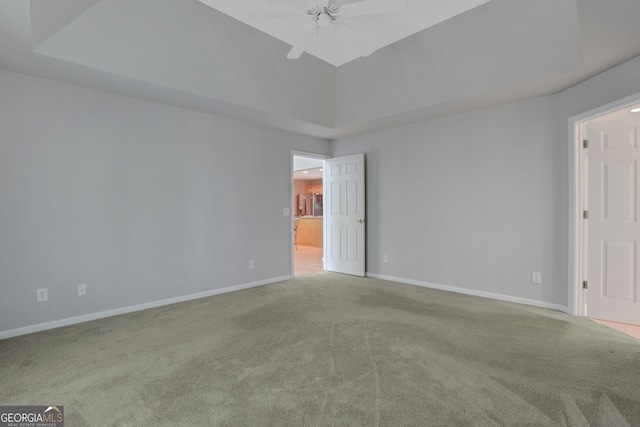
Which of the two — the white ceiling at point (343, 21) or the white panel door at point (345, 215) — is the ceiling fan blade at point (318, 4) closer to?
the white ceiling at point (343, 21)

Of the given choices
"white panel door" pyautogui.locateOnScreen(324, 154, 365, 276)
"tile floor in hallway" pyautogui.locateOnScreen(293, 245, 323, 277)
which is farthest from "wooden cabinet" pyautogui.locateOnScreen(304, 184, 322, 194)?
"white panel door" pyautogui.locateOnScreen(324, 154, 365, 276)

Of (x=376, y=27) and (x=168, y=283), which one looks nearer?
(x=376, y=27)

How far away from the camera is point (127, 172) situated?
3463 mm

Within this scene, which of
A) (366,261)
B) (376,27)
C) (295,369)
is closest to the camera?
(295,369)

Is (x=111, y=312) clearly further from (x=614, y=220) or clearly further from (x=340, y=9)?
(x=614, y=220)

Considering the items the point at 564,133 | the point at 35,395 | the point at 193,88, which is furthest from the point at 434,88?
the point at 35,395

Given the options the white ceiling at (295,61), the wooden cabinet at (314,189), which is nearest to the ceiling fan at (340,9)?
the white ceiling at (295,61)

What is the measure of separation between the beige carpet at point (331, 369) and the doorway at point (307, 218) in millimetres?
2610

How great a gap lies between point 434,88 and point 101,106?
3817 millimetres

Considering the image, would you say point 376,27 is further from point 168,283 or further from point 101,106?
point 168,283

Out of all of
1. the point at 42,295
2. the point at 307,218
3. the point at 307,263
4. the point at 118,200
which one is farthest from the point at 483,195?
the point at 307,218

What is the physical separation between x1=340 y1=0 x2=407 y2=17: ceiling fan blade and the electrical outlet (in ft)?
12.5

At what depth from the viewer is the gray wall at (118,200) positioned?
286cm

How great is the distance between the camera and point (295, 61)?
3789mm
